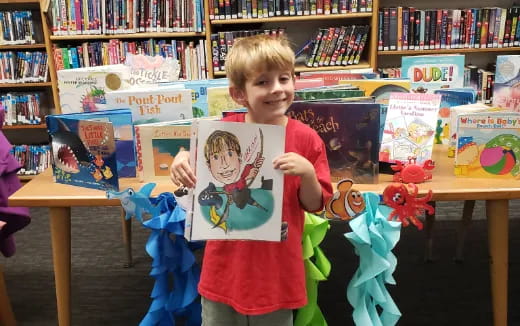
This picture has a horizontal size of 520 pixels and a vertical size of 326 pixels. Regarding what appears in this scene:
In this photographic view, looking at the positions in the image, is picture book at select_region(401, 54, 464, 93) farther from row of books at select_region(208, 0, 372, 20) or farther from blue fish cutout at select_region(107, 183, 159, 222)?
row of books at select_region(208, 0, 372, 20)

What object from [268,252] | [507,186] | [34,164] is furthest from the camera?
[34,164]

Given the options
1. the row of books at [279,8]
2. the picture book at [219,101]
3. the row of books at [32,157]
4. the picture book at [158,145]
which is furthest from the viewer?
the row of books at [32,157]

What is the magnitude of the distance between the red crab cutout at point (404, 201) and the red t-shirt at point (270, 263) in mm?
283

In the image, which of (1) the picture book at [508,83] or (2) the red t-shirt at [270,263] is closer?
(2) the red t-shirt at [270,263]

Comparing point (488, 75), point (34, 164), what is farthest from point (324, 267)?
point (34, 164)

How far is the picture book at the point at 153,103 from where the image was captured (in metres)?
1.67

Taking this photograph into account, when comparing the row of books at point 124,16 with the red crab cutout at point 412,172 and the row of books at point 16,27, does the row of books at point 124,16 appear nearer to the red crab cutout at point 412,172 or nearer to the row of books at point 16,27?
the row of books at point 16,27

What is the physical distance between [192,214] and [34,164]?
3.12 metres

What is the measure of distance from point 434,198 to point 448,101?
506mm

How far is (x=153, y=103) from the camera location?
1.67 meters

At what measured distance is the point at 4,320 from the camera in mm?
2006

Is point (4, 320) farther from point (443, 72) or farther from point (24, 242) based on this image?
point (443, 72)

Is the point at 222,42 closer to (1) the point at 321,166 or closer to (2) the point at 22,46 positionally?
(2) the point at 22,46

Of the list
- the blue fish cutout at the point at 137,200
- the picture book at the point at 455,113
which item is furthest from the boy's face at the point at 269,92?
the picture book at the point at 455,113
